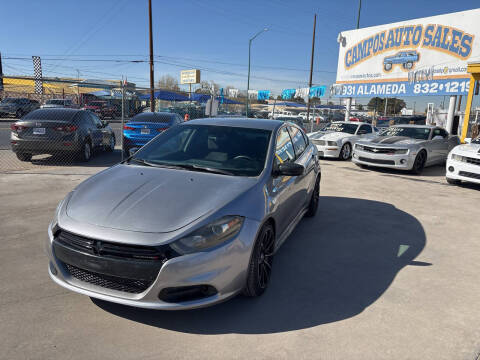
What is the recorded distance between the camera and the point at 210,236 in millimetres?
2594

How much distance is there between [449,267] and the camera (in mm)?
4004

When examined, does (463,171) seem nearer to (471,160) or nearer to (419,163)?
(471,160)

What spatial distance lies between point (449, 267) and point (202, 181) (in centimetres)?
293

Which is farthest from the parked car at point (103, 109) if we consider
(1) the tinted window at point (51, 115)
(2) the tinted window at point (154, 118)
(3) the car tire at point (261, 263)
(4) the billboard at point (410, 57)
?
(3) the car tire at point (261, 263)

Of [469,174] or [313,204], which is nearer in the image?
[313,204]

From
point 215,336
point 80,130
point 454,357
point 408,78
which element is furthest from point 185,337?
point 408,78

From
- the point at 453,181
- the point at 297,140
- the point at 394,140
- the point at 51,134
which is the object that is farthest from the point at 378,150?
the point at 51,134

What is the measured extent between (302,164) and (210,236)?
233 centimetres

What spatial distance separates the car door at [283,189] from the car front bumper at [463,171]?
18.8 ft

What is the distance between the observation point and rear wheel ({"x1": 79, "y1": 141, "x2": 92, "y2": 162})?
370 inches

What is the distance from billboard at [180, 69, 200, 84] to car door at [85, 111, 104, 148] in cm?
4930

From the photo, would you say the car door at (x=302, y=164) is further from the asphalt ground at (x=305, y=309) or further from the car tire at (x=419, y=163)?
the car tire at (x=419, y=163)

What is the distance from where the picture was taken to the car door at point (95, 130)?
9.96m

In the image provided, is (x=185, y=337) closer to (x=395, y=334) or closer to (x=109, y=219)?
(x=109, y=219)
